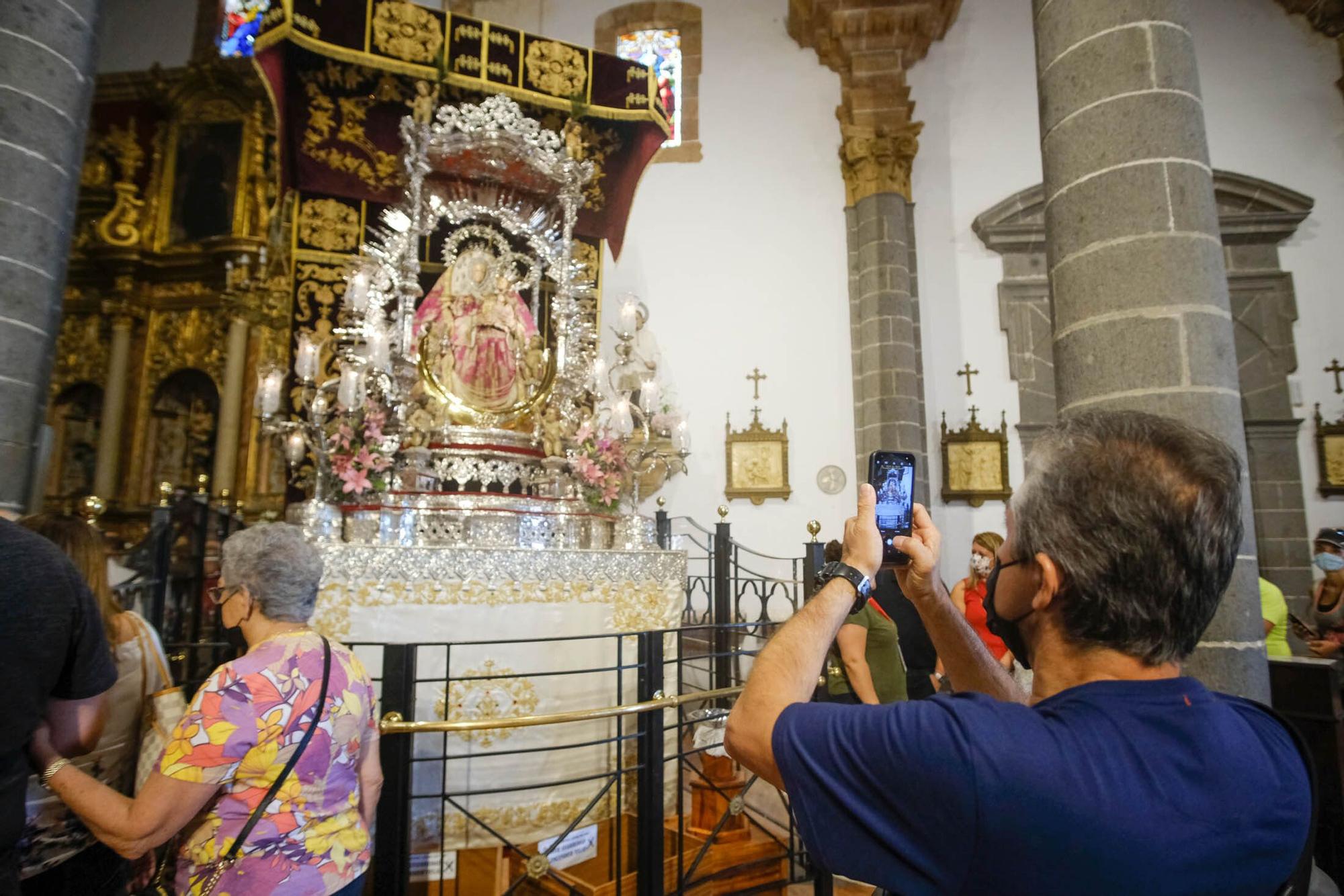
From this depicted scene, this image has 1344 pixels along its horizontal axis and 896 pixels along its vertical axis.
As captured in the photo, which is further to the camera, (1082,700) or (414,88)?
(414,88)

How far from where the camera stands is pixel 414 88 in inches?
250

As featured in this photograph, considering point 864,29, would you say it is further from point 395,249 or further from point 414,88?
point 395,249

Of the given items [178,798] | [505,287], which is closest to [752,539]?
[505,287]

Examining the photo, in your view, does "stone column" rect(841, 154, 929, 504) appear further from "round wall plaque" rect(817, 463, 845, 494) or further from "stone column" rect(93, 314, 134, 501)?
"stone column" rect(93, 314, 134, 501)

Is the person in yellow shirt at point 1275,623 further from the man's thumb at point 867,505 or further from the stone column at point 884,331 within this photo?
the man's thumb at point 867,505

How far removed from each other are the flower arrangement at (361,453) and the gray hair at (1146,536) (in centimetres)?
478

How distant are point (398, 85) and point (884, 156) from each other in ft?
20.0

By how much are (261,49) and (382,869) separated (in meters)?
5.89

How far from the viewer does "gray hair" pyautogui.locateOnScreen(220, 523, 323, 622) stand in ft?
6.31

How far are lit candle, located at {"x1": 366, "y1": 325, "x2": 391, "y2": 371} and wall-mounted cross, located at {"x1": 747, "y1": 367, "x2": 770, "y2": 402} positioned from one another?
529 centimetres

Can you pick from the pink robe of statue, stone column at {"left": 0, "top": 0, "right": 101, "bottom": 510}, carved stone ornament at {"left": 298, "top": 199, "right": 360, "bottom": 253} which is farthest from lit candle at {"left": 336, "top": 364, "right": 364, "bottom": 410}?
carved stone ornament at {"left": 298, "top": 199, "right": 360, "bottom": 253}

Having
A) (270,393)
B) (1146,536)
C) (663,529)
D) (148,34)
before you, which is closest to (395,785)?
(1146,536)

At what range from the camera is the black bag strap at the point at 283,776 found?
1.68 metres

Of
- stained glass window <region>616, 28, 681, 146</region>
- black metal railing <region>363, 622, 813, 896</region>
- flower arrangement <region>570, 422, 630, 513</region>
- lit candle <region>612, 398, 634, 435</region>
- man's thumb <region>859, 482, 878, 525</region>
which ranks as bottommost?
black metal railing <region>363, 622, 813, 896</region>
